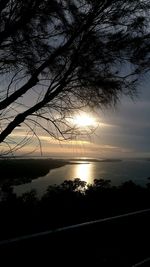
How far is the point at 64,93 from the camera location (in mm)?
6305

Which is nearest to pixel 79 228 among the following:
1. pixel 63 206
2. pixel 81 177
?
pixel 63 206

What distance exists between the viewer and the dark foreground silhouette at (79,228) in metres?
4.55

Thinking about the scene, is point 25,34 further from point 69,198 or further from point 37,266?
point 69,198

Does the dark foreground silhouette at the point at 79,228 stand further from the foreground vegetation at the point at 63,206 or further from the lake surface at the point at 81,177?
the lake surface at the point at 81,177

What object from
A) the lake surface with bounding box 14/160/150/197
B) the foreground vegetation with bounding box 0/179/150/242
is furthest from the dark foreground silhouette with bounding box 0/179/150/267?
the lake surface with bounding box 14/160/150/197

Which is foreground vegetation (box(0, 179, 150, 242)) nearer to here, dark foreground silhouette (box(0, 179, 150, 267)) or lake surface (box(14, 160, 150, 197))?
dark foreground silhouette (box(0, 179, 150, 267))

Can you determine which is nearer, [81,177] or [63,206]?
[63,206]

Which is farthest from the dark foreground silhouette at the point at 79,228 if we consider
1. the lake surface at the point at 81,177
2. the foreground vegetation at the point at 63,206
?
the lake surface at the point at 81,177

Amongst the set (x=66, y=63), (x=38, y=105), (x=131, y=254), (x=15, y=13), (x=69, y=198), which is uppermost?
(x=15, y=13)

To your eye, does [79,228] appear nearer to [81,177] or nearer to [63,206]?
[63,206]

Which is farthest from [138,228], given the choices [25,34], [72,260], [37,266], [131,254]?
[25,34]

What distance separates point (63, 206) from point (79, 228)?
3.38m

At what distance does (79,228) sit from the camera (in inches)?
182

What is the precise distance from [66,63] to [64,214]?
285 centimetres
